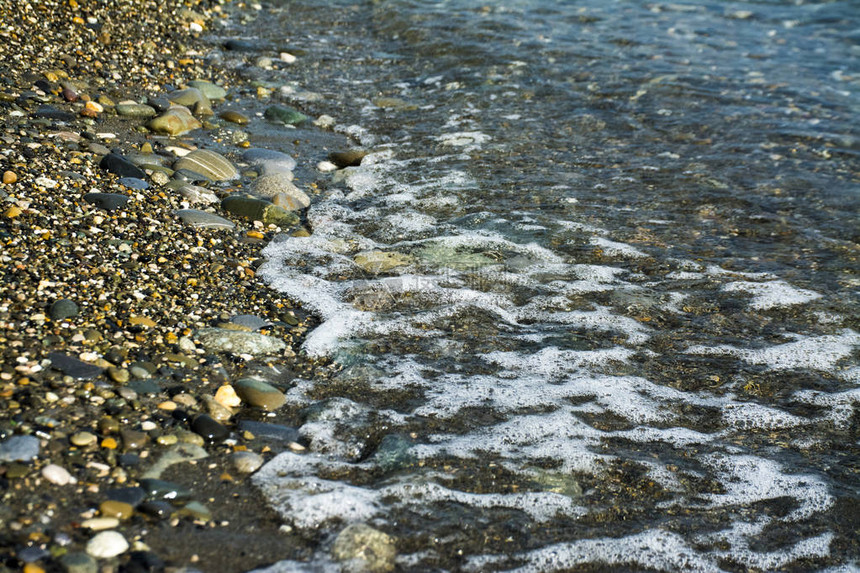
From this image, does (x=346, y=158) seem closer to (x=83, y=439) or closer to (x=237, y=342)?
(x=237, y=342)

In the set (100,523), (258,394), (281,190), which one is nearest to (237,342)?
(258,394)

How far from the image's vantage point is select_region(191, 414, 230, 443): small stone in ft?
8.17

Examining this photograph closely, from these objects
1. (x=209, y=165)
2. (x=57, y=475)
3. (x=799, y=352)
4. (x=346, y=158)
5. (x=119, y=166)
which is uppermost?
(x=119, y=166)

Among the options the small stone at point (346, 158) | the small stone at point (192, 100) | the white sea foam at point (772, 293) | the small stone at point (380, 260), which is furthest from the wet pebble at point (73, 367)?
the small stone at point (192, 100)

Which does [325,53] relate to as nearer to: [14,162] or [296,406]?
[14,162]

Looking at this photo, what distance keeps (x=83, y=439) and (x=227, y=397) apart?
1.72 feet

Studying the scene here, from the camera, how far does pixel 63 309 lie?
9.12 feet

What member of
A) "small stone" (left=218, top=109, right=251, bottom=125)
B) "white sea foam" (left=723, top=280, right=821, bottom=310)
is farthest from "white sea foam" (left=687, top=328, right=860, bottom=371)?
"small stone" (left=218, top=109, right=251, bottom=125)

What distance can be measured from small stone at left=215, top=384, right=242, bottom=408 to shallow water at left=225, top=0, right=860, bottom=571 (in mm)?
240

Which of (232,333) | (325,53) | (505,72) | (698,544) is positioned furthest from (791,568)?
(325,53)

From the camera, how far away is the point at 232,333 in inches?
118

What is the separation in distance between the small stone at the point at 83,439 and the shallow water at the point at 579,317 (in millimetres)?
511

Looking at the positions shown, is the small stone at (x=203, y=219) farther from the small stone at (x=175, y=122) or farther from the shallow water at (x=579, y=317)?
the small stone at (x=175, y=122)

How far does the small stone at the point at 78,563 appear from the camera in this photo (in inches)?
73.4
